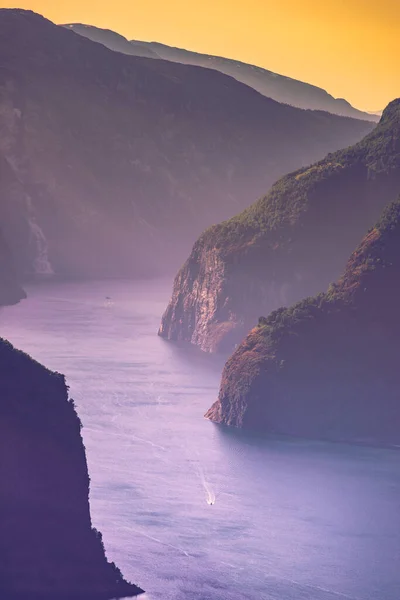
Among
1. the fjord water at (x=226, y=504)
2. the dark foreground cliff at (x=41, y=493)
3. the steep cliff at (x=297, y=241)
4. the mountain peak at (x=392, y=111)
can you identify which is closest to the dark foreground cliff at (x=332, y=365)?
the fjord water at (x=226, y=504)

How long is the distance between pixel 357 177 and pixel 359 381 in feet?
159

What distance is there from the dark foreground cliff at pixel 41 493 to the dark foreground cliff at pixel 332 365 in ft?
172

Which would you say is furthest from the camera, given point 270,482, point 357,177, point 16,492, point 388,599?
point 357,177

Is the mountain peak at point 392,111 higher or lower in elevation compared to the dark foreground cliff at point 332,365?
higher

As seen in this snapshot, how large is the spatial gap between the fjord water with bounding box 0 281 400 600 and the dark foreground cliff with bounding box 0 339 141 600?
9.48 meters

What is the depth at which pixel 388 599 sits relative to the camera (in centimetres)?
9406

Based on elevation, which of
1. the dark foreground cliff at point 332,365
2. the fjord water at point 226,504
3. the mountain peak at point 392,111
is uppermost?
A: the mountain peak at point 392,111

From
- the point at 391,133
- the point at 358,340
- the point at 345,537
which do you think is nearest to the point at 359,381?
the point at 358,340

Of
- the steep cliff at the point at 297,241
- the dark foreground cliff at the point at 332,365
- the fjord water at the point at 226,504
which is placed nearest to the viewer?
the fjord water at the point at 226,504

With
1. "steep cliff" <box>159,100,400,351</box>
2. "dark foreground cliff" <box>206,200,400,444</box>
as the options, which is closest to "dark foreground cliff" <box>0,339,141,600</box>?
"dark foreground cliff" <box>206,200,400,444</box>

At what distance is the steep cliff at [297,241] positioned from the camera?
176 meters

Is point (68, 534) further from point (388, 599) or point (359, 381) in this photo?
point (359, 381)

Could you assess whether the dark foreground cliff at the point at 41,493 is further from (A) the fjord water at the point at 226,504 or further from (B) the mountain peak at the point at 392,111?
(B) the mountain peak at the point at 392,111

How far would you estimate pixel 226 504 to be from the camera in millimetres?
113750
